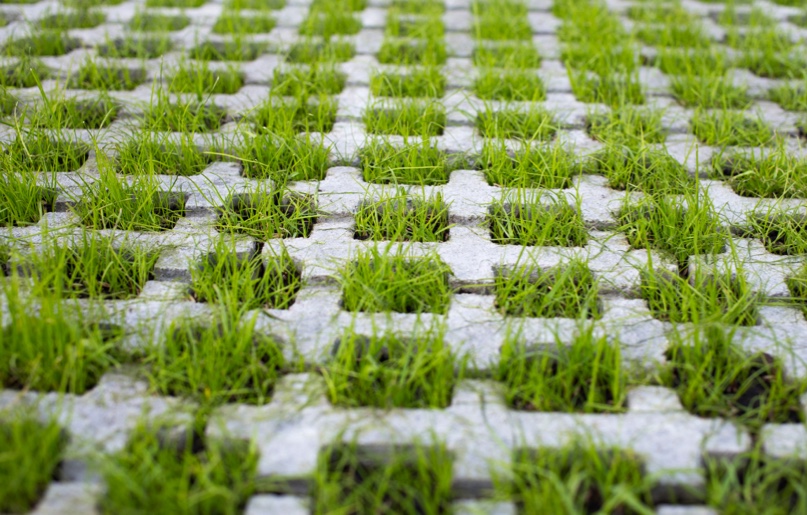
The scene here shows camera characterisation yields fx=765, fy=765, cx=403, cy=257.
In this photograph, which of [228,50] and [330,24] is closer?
[228,50]

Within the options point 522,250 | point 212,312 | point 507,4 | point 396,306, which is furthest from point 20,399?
point 507,4

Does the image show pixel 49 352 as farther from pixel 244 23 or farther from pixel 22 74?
pixel 244 23

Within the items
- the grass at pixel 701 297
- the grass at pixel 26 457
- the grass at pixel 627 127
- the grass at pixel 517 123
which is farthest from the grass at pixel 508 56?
the grass at pixel 26 457

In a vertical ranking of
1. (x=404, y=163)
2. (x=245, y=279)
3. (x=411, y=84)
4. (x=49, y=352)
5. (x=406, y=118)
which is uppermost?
(x=411, y=84)

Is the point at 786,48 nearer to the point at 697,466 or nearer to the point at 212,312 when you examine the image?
the point at 697,466

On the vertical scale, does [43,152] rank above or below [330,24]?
below

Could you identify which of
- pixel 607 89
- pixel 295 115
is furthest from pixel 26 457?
pixel 607 89

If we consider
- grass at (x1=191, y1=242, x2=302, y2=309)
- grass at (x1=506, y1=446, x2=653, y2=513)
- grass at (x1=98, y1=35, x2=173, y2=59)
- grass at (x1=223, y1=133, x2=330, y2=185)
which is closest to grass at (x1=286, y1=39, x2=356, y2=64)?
grass at (x1=98, y1=35, x2=173, y2=59)
